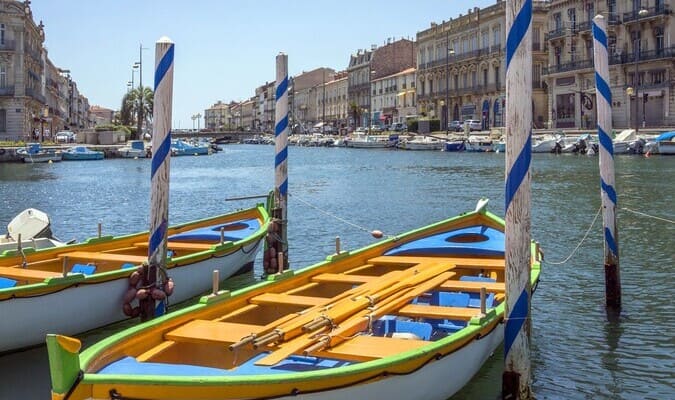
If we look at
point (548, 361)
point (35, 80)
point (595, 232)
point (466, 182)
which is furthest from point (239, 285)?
point (35, 80)

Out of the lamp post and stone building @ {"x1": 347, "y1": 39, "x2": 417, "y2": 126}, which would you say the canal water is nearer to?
the lamp post

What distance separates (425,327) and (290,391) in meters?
2.86

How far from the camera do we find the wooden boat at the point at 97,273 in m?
9.28

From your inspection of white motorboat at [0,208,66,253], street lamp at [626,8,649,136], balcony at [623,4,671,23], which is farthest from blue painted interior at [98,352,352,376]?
balcony at [623,4,671,23]

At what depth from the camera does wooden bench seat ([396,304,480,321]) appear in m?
8.30

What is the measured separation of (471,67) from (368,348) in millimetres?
87225

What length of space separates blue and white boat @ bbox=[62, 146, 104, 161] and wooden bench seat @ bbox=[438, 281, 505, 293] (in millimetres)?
62472

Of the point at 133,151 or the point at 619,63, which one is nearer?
the point at 619,63

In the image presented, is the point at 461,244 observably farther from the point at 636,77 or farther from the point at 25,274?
the point at 636,77

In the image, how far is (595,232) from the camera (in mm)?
20656

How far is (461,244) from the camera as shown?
1249cm

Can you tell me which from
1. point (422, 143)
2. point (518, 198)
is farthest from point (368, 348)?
→ point (422, 143)

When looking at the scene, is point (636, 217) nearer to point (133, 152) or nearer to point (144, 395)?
point (144, 395)

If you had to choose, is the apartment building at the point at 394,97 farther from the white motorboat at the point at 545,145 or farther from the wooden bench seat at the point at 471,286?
the wooden bench seat at the point at 471,286
